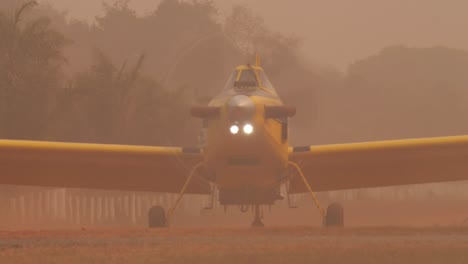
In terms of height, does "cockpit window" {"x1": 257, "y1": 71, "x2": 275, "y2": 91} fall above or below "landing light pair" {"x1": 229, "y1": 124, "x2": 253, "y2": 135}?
above

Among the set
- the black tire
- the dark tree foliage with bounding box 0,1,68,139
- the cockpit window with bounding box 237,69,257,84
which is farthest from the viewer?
the dark tree foliage with bounding box 0,1,68,139

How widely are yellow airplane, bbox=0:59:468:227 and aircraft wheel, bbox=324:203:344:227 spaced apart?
0.06 ft

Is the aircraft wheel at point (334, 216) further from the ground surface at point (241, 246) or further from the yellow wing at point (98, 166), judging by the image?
the ground surface at point (241, 246)

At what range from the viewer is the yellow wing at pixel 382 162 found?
2098 centimetres

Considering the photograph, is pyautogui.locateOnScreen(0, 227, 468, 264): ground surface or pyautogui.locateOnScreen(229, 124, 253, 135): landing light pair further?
pyautogui.locateOnScreen(229, 124, 253, 135): landing light pair

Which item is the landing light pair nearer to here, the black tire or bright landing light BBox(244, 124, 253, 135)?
bright landing light BBox(244, 124, 253, 135)

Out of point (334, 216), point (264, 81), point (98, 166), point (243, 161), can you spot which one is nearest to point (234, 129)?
point (243, 161)

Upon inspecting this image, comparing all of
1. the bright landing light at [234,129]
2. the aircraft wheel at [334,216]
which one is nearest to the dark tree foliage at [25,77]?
the aircraft wheel at [334,216]

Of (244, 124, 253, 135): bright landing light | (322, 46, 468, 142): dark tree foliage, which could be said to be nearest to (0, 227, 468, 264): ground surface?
(244, 124, 253, 135): bright landing light

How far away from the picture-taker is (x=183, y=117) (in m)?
43.8

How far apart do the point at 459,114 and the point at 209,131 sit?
205 ft

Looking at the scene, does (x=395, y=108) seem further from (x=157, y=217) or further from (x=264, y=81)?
(x=264, y=81)

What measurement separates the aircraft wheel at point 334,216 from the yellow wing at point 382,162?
121 centimetres

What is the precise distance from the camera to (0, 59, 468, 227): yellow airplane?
17969mm
